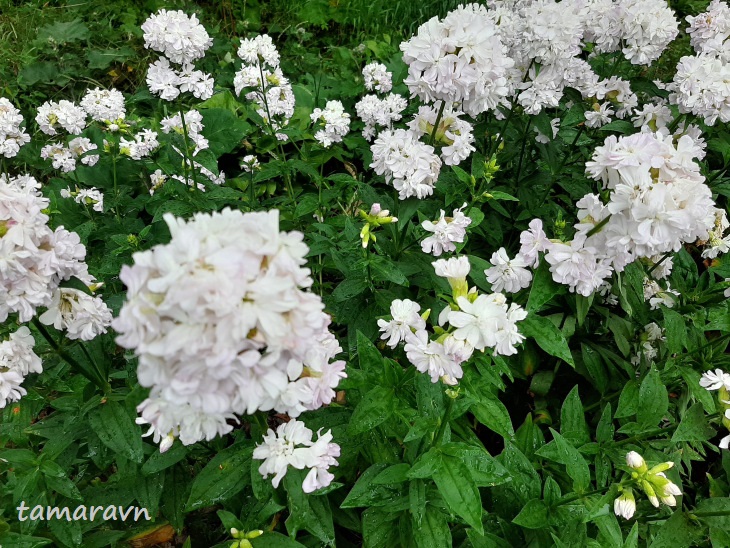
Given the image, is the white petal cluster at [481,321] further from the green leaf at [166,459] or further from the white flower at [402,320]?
the green leaf at [166,459]

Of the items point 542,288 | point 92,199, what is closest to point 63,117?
point 92,199

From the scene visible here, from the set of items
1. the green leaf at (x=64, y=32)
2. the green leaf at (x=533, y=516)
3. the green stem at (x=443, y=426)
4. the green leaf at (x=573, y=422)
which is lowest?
the green leaf at (x=533, y=516)

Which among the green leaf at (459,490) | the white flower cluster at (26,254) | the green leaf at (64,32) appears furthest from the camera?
the green leaf at (64,32)

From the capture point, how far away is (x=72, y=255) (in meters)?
1.80

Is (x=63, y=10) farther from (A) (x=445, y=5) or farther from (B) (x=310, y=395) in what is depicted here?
(B) (x=310, y=395)

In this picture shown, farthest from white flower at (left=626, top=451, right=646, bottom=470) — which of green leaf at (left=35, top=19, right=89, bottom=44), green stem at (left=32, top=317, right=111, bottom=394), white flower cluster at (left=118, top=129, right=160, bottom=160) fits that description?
green leaf at (left=35, top=19, right=89, bottom=44)

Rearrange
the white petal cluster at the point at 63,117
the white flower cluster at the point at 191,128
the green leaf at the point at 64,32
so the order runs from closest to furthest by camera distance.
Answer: the white flower cluster at the point at 191,128
the white petal cluster at the point at 63,117
the green leaf at the point at 64,32

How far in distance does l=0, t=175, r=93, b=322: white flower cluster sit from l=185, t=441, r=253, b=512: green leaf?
29.1 inches

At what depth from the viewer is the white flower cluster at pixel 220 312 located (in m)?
1.05

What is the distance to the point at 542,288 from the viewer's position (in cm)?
206

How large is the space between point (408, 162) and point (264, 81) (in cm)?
145

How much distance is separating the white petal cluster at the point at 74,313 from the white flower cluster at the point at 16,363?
95 millimetres

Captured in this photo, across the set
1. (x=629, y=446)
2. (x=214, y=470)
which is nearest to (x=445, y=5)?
(x=629, y=446)

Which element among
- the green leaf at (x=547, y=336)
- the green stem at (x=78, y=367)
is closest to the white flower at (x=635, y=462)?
the green leaf at (x=547, y=336)
